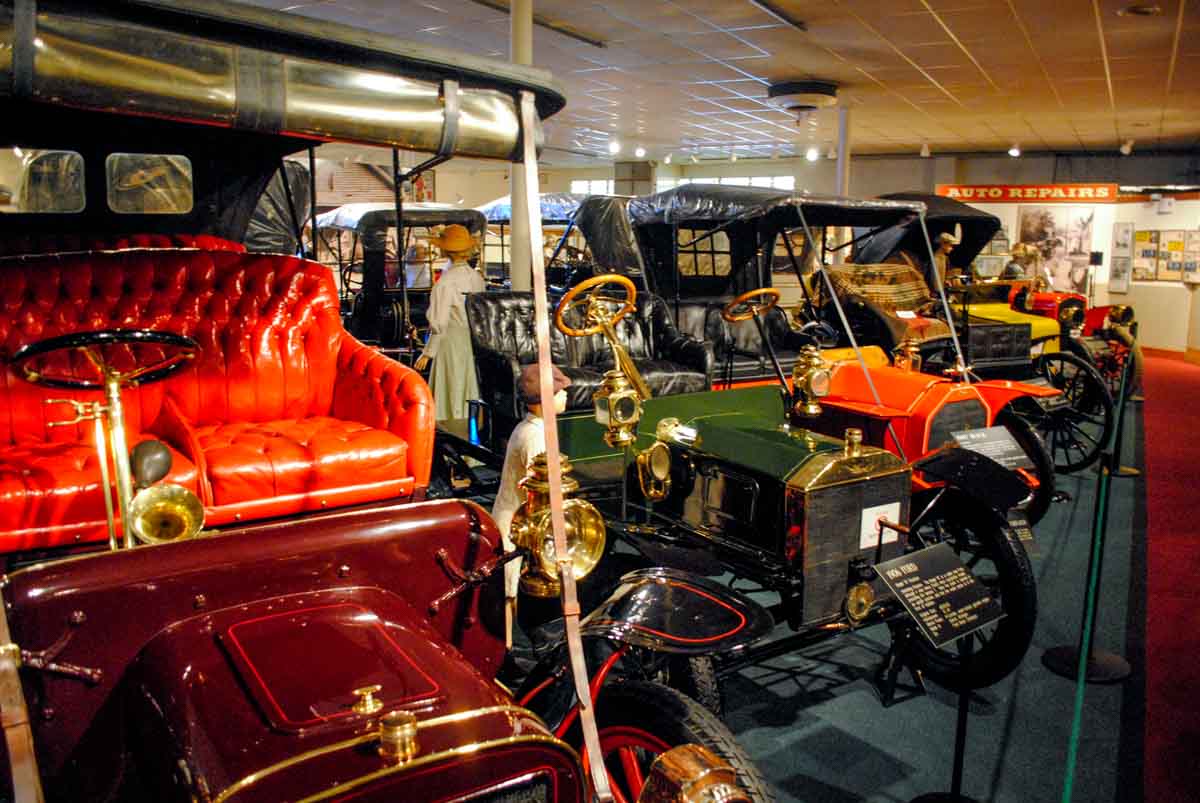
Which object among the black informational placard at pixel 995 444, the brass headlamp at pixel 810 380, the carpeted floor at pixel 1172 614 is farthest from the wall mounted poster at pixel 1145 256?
the brass headlamp at pixel 810 380

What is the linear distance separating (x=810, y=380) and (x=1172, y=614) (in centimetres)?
218

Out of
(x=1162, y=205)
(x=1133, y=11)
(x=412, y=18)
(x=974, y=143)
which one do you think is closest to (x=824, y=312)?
(x=1133, y=11)

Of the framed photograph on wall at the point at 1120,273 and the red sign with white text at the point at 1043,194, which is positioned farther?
the framed photograph on wall at the point at 1120,273

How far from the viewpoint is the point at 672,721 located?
2.00 m

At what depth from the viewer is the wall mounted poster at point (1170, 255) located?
1494cm

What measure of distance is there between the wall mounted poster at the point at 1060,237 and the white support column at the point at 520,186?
948 cm

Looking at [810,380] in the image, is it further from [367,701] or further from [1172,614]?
[367,701]

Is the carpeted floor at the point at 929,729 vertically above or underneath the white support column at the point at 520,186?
underneath

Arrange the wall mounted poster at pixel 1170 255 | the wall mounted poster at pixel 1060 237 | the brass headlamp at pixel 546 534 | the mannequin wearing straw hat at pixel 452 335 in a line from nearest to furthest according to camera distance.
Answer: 1. the brass headlamp at pixel 546 534
2. the mannequin wearing straw hat at pixel 452 335
3. the wall mounted poster at pixel 1060 237
4. the wall mounted poster at pixel 1170 255

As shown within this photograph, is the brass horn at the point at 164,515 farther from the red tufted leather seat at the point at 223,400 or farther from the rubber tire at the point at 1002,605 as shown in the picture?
the rubber tire at the point at 1002,605

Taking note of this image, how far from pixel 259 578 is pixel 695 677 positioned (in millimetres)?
1526

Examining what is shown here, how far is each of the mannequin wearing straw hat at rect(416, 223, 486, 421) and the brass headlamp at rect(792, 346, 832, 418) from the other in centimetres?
348

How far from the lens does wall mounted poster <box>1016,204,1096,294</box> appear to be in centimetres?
1417

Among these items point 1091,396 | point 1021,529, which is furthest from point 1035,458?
point 1091,396
